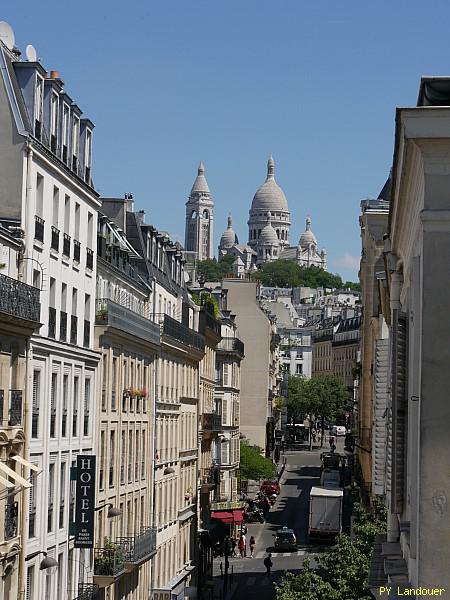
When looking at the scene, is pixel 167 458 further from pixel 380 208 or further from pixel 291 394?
pixel 291 394

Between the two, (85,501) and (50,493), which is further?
(85,501)

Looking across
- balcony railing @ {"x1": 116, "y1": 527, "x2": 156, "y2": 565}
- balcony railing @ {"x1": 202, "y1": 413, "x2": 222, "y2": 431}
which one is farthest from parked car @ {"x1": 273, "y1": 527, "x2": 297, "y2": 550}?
balcony railing @ {"x1": 116, "y1": 527, "x2": 156, "y2": 565}

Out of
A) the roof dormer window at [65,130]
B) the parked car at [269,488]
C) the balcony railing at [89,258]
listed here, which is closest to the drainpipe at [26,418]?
the roof dormer window at [65,130]

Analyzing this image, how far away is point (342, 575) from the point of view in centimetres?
4028

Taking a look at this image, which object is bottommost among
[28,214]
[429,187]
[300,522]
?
[300,522]

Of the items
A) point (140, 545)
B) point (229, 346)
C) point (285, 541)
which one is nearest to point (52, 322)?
point (140, 545)

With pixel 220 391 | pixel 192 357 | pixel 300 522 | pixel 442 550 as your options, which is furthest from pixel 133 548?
pixel 300 522

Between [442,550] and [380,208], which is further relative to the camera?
[380,208]

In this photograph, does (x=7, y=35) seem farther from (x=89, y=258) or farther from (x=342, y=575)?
(x=342, y=575)

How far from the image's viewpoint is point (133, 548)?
168 ft

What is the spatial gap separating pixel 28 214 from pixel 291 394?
6359 inches

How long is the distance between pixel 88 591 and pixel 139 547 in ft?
25.1

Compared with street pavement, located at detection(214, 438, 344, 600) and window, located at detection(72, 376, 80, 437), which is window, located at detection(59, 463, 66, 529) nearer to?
window, located at detection(72, 376, 80, 437)

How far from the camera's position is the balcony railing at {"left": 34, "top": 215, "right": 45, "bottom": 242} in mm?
38438
